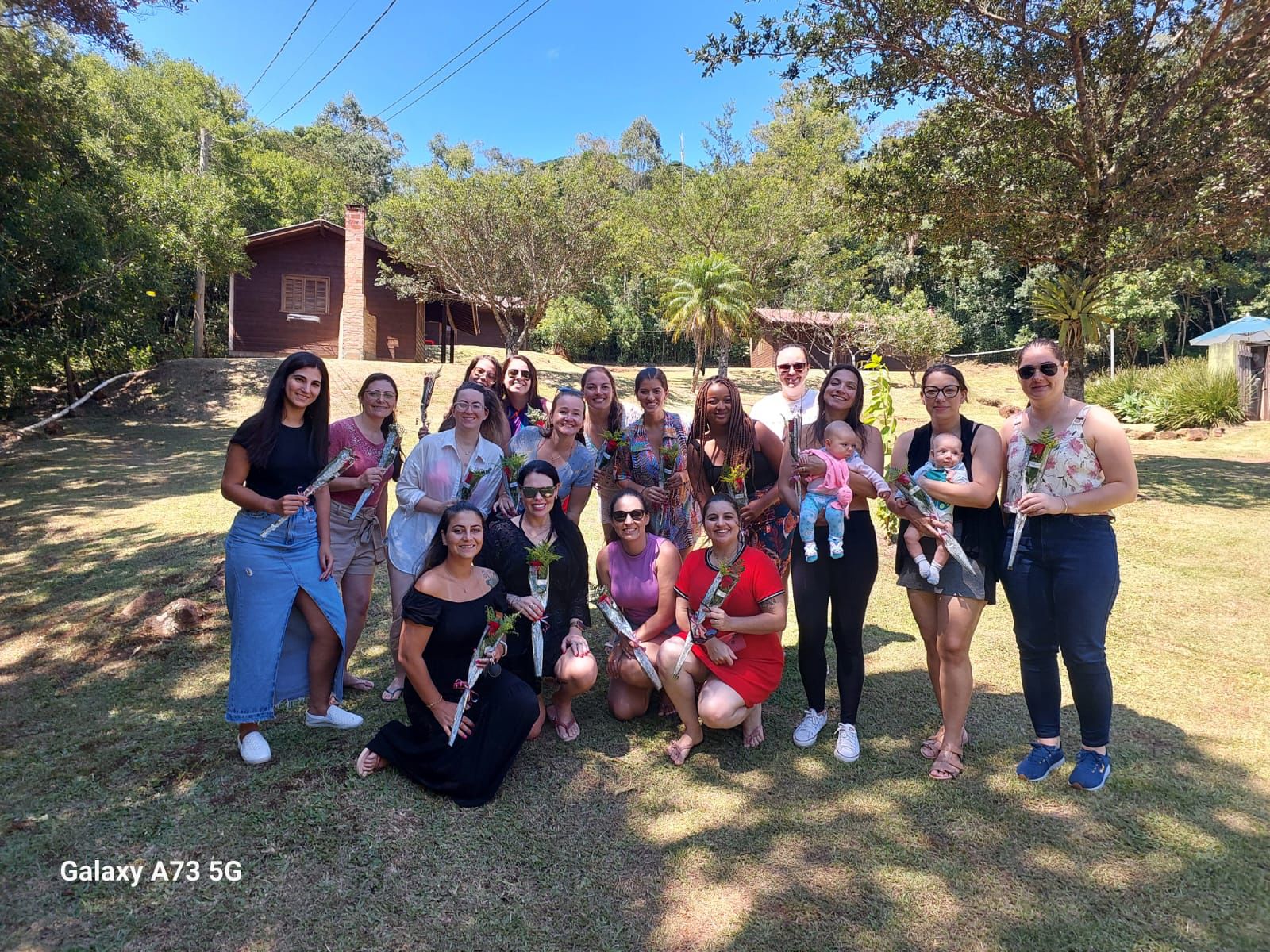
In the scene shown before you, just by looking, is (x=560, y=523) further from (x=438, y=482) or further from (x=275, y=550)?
(x=275, y=550)

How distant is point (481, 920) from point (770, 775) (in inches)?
58.1

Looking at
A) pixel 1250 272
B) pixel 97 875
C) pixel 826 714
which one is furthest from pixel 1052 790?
pixel 1250 272

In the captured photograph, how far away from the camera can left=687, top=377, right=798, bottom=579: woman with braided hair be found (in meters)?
3.83

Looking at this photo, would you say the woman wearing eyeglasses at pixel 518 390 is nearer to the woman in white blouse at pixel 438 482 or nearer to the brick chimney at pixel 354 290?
the woman in white blouse at pixel 438 482

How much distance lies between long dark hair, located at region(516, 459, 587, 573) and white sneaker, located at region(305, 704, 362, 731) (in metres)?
1.40

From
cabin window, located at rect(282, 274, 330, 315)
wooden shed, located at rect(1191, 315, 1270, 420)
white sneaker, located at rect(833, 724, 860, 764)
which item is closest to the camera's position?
white sneaker, located at rect(833, 724, 860, 764)

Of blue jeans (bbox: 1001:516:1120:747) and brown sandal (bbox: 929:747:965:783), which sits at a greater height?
blue jeans (bbox: 1001:516:1120:747)

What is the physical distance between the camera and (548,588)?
140 inches

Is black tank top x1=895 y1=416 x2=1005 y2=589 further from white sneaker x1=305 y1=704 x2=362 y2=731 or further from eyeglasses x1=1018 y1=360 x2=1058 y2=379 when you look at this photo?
white sneaker x1=305 y1=704 x2=362 y2=731

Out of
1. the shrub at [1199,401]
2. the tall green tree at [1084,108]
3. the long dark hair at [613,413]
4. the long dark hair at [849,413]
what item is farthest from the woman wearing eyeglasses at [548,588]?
the shrub at [1199,401]

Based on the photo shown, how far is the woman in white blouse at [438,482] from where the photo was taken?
379cm

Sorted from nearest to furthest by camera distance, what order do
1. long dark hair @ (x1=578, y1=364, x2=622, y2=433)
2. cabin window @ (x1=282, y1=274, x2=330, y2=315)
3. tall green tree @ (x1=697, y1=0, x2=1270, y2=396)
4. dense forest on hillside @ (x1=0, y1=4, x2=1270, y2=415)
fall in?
1. long dark hair @ (x1=578, y1=364, x2=622, y2=433)
2. tall green tree @ (x1=697, y1=0, x2=1270, y2=396)
3. dense forest on hillside @ (x1=0, y1=4, x2=1270, y2=415)
4. cabin window @ (x1=282, y1=274, x2=330, y2=315)

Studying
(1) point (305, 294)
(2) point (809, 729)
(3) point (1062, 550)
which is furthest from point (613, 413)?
(1) point (305, 294)

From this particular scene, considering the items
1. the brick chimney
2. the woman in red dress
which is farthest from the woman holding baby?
the brick chimney
